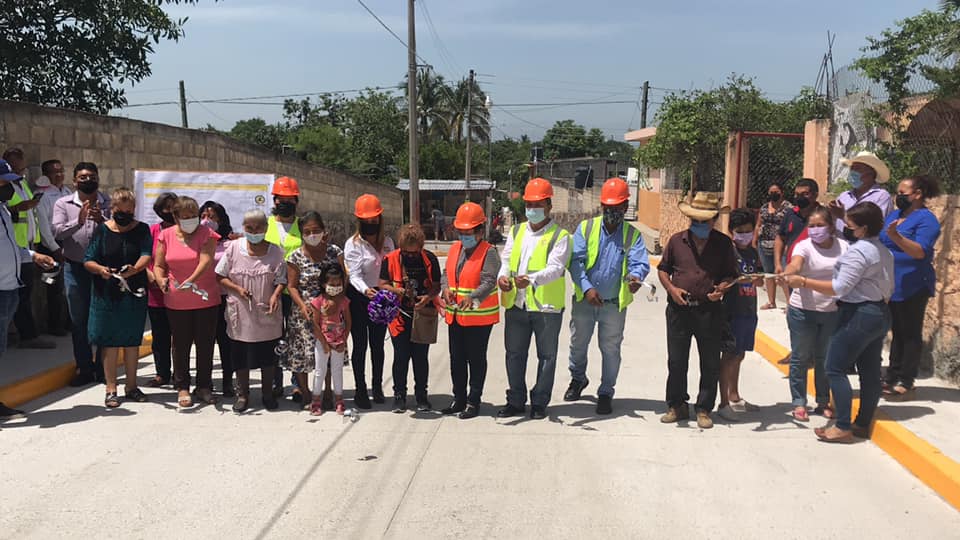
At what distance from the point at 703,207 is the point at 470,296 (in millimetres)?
1868

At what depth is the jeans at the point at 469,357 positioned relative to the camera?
6.03m

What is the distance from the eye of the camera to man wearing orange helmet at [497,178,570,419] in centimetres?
592

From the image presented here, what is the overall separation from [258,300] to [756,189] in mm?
14869

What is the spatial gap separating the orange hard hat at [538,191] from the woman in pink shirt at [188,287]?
2.63m

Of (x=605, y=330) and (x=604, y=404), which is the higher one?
(x=605, y=330)

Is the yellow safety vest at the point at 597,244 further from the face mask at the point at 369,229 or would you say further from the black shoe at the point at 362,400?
the black shoe at the point at 362,400

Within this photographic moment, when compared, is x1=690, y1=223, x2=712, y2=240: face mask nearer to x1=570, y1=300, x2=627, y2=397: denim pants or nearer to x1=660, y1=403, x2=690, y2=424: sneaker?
x1=570, y1=300, x2=627, y2=397: denim pants

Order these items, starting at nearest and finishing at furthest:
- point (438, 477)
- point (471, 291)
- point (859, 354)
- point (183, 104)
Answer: point (438, 477) < point (859, 354) < point (471, 291) < point (183, 104)

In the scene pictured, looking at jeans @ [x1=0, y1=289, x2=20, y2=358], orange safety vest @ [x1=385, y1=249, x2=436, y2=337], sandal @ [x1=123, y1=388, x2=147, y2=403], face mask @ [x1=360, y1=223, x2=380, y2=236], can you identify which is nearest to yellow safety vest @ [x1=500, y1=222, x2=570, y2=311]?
orange safety vest @ [x1=385, y1=249, x2=436, y2=337]

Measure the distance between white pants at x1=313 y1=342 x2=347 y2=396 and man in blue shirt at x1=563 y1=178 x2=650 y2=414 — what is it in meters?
2.00

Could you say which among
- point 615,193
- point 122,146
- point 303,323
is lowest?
point 303,323

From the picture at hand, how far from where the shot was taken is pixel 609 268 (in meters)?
6.16

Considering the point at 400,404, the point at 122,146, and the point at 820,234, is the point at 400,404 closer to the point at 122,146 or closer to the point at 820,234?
the point at 820,234

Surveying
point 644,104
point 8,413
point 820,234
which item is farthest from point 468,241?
point 644,104
